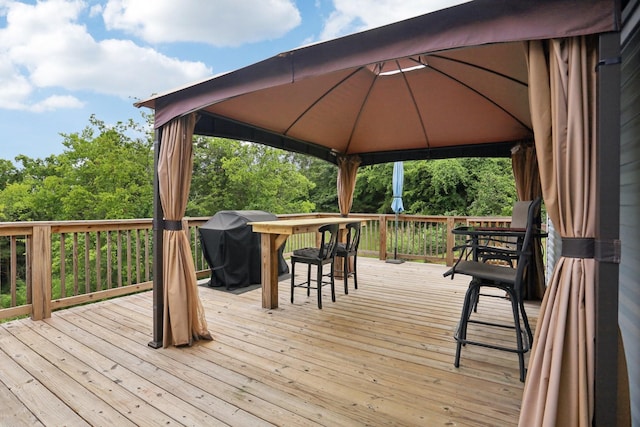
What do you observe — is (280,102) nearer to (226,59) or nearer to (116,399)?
(116,399)

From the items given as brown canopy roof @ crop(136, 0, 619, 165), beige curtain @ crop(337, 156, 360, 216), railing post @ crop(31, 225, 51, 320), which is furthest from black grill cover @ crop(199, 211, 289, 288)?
beige curtain @ crop(337, 156, 360, 216)

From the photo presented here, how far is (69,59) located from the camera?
1528cm

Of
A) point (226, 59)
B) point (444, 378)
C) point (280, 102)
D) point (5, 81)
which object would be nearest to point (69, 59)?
point (5, 81)

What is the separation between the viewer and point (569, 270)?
1.40 metres

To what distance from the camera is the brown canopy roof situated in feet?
4.99

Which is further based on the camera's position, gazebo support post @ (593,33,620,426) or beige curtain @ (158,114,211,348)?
beige curtain @ (158,114,211,348)

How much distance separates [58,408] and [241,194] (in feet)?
35.1

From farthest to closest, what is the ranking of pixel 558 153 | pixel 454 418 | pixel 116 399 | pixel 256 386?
1. pixel 256 386
2. pixel 116 399
3. pixel 454 418
4. pixel 558 153

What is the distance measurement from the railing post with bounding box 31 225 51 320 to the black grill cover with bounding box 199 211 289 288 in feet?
5.45

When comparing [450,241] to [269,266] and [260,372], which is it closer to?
[269,266]

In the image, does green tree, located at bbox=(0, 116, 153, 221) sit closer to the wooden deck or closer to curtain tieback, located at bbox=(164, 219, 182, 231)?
the wooden deck

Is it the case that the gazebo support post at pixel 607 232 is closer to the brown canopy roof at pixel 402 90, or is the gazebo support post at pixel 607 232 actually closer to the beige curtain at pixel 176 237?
the brown canopy roof at pixel 402 90

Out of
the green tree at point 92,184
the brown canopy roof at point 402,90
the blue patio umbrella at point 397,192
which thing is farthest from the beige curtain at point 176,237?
the green tree at point 92,184

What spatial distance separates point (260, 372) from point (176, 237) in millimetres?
1291
